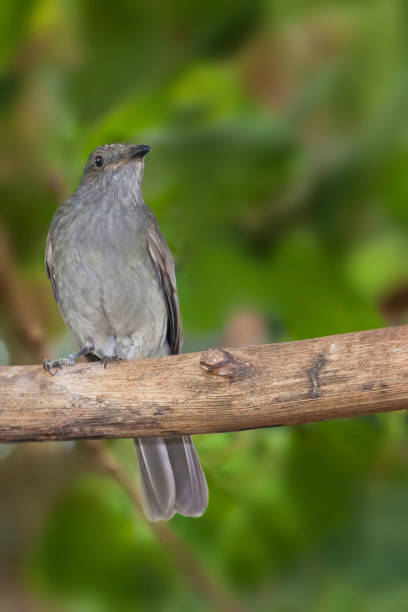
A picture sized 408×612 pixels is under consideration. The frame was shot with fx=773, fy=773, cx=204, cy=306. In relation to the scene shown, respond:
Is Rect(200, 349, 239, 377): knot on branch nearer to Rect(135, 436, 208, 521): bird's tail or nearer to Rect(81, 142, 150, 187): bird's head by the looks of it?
Rect(135, 436, 208, 521): bird's tail

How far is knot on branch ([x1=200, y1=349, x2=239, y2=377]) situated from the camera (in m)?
1.86

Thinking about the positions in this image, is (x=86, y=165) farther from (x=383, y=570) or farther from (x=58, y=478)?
(x=383, y=570)

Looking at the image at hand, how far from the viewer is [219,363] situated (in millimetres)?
1861

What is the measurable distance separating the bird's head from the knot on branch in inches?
43.1

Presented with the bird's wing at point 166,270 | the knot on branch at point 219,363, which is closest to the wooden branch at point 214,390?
the knot on branch at point 219,363

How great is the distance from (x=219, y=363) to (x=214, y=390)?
0.28 feet

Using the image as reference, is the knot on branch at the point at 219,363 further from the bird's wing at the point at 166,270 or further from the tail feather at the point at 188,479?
the bird's wing at the point at 166,270

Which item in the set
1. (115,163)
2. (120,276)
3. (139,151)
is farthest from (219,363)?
(115,163)

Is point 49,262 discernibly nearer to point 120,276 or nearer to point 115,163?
point 120,276

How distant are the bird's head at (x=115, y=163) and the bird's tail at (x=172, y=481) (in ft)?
3.23

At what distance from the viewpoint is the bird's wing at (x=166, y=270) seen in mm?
2789

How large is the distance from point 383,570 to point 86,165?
6.86ft

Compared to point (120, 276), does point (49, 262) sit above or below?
above

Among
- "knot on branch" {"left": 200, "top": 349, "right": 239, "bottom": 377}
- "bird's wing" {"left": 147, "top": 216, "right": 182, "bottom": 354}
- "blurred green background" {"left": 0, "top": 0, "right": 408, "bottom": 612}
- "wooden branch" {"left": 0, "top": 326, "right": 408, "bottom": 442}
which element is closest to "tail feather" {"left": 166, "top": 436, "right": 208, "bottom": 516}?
"blurred green background" {"left": 0, "top": 0, "right": 408, "bottom": 612}
